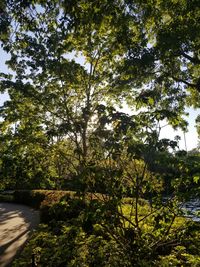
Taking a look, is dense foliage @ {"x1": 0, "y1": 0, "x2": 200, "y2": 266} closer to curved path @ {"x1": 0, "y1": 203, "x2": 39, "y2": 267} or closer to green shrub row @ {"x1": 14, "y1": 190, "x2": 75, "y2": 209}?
curved path @ {"x1": 0, "y1": 203, "x2": 39, "y2": 267}

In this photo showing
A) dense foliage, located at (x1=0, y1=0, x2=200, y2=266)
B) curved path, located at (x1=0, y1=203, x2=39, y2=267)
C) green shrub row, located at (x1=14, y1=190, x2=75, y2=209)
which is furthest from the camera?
green shrub row, located at (x1=14, y1=190, x2=75, y2=209)

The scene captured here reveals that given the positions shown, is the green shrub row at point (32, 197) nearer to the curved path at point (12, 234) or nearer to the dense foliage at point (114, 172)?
the curved path at point (12, 234)

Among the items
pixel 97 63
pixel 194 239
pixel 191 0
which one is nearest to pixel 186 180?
pixel 194 239

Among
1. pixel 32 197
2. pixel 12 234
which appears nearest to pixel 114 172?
pixel 12 234

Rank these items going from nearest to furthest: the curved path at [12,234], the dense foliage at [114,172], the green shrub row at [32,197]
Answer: the dense foliage at [114,172]
the curved path at [12,234]
the green shrub row at [32,197]

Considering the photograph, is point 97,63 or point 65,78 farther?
point 97,63

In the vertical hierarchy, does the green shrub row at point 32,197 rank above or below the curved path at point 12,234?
above

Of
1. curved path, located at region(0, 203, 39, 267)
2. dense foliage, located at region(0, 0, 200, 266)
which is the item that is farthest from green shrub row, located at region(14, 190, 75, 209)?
dense foliage, located at region(0, 0, 200, 266)

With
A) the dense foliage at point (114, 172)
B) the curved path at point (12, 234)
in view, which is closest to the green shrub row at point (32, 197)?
the curved path at point (12, 234)

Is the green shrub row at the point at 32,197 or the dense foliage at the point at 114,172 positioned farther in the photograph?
the green shrub row at the point at 32,197

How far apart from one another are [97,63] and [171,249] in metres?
11.8

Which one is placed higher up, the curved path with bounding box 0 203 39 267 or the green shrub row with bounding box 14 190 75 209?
the green shrub row with bounding box 14 190 75 209

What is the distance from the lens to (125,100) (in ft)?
57.8

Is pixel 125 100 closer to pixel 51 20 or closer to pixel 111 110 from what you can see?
pixel 51 20
